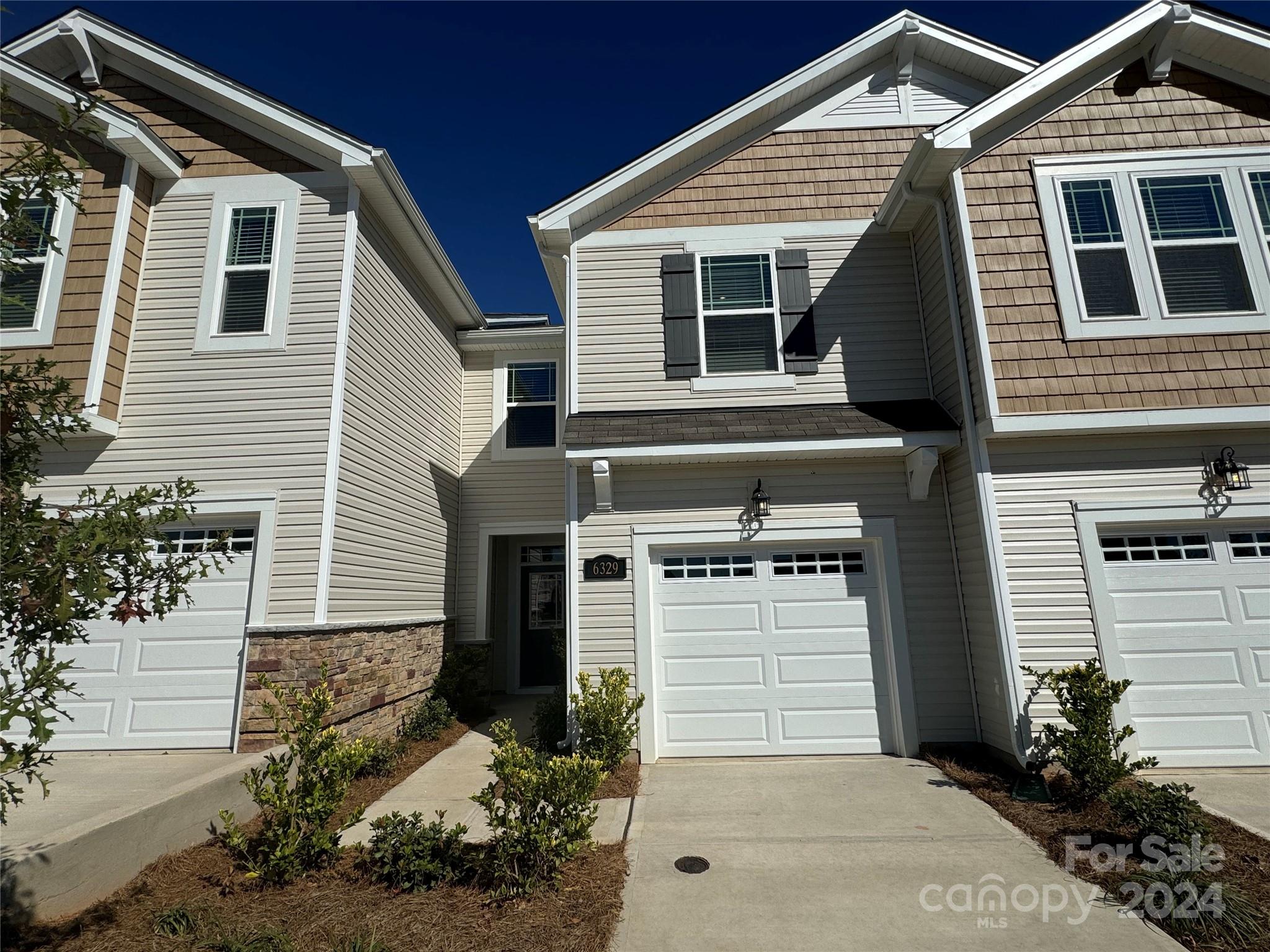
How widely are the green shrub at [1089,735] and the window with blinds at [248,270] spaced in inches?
346

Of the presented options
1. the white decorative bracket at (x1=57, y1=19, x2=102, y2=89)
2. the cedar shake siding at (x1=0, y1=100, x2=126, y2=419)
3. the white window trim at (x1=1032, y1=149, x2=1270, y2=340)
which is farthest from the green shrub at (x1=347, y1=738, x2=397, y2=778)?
the white decorative bracket at (x1=57, y1=19, x2=102, y2=89)

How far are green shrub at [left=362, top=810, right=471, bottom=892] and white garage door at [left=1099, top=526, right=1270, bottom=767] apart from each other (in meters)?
5.88

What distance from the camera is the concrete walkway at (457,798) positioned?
16.9ft

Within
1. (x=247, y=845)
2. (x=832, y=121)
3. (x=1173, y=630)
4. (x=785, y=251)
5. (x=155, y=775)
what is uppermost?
(x=832, y=121)

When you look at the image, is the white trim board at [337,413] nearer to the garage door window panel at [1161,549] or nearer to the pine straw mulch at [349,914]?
the pine straw mulch at [349,914]

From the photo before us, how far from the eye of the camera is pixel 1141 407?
6.15 m

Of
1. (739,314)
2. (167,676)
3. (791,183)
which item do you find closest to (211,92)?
(167,676)

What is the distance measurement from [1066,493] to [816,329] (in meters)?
3.12

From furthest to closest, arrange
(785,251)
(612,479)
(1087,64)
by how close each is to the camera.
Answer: (785,251), (612,479), (1087,64)

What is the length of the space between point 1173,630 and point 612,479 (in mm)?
5591

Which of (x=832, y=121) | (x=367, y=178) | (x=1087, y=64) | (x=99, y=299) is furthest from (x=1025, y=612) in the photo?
(x=99, y=299)

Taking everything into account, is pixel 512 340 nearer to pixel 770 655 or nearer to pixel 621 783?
pixel 770 655

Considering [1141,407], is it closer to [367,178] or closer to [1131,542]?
[1131,542]

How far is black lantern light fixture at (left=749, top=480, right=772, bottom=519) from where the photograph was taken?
7.12 meters
